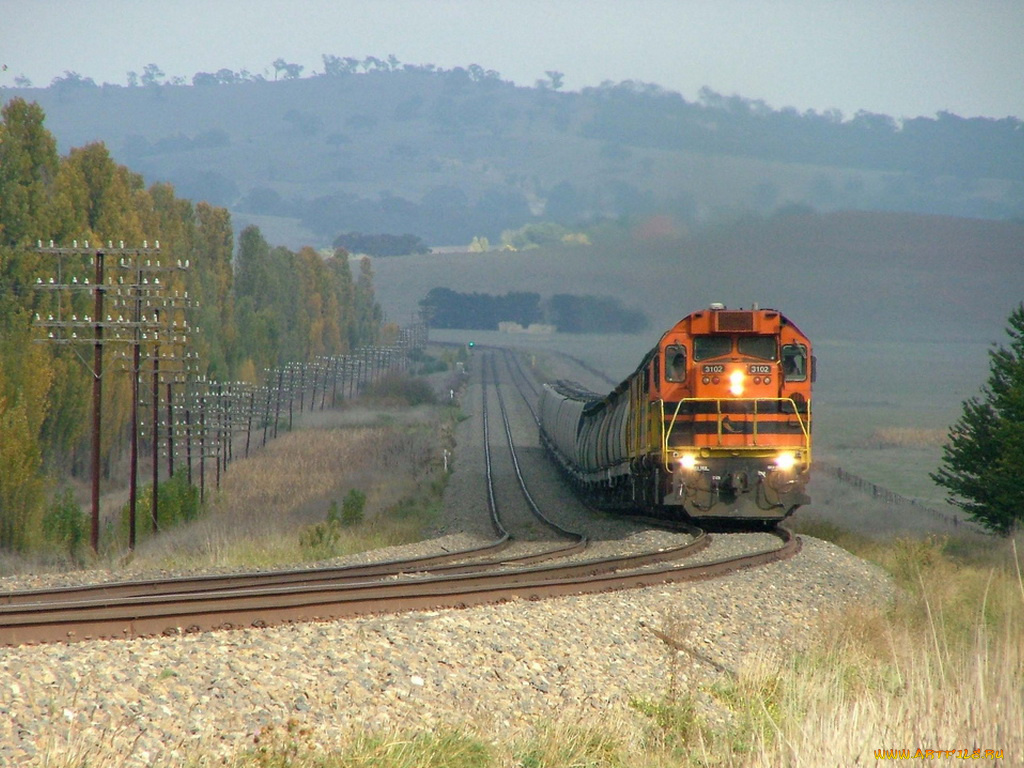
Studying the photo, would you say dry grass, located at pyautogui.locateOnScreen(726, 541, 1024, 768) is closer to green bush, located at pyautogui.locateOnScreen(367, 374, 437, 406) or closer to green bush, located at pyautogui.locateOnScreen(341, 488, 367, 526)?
green bush, located at pyautogui.locateOnScreen(341, 488, 367, 526)

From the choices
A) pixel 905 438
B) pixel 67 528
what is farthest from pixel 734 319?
pixel 905 438

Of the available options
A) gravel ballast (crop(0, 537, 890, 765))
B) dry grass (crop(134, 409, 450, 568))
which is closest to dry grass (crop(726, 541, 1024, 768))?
gravel ballast (crop(0, 537, 890, 765))

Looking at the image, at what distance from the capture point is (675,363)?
62.2 ft

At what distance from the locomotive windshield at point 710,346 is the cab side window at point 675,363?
22 cm

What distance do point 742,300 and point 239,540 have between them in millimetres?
63228

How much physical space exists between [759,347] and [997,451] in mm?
17069

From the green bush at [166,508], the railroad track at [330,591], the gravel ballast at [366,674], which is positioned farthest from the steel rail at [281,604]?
the green bush at [166,508]

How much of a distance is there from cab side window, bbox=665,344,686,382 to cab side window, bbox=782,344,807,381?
1.65m

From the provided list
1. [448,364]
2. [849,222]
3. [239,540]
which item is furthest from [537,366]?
[239,540]

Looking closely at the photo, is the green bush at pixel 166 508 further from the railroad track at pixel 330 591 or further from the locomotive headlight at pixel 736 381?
the locomotive headlight at pixel 736 381

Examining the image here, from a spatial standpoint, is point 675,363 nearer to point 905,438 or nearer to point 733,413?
point 733,413

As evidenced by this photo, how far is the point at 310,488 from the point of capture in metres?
42.3

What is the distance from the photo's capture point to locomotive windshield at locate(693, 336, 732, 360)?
746 inches

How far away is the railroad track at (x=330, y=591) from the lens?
31.9ft
